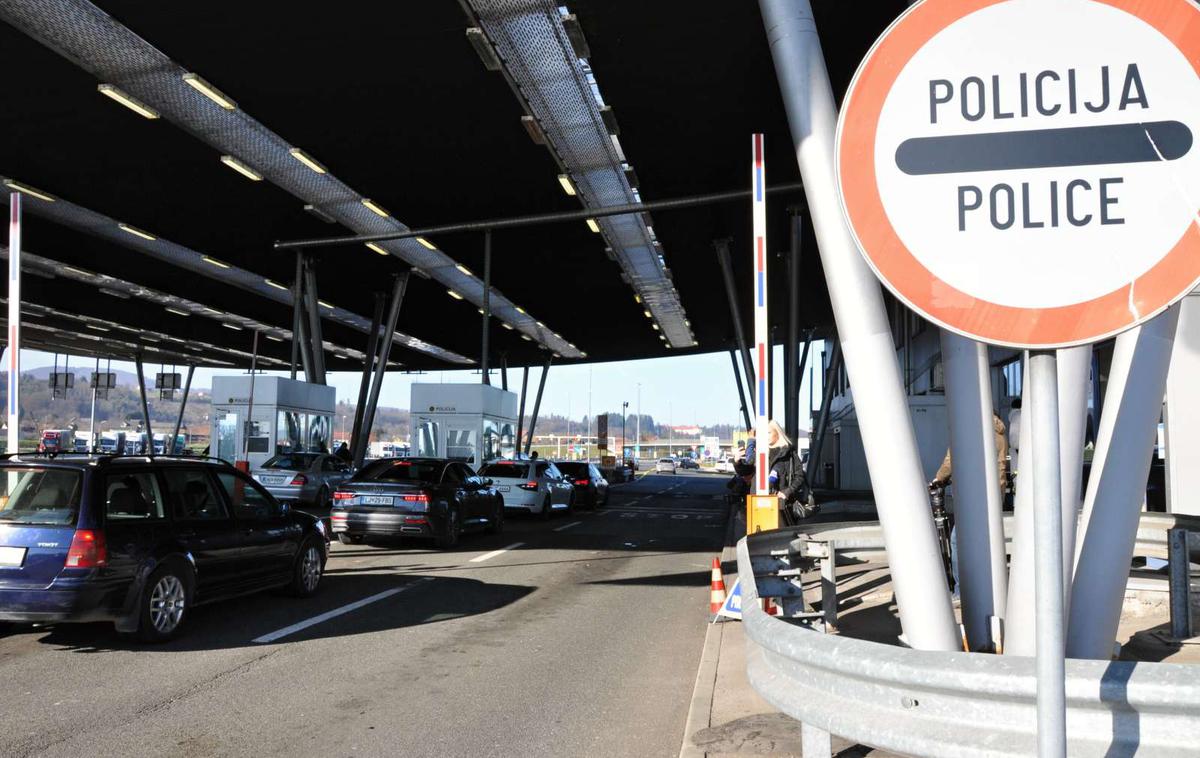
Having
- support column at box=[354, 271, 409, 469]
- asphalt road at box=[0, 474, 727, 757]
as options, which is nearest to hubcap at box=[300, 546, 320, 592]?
asphalt road at box=[0, 474, 727, 757]

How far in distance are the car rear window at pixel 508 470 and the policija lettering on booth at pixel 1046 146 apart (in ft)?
75.1

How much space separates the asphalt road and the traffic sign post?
3.82m

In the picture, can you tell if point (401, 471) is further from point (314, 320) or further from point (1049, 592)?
point (314, 320)

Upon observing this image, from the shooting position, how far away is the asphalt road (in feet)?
17.6

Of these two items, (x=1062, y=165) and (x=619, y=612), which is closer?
(x=1062, y=165)

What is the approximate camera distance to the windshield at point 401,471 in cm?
1606

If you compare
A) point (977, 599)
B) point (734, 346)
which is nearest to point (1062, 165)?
point (977, 599)

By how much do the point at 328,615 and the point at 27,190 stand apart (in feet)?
63.0

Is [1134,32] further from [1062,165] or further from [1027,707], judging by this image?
[1027,707]

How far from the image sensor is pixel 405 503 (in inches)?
607

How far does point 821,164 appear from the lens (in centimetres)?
448

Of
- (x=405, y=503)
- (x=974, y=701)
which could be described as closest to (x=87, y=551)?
(x=974, y=701)

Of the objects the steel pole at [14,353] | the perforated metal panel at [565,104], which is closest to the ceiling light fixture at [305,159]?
the perforated metal panel at [565,104]

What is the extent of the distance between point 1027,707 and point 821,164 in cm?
277
